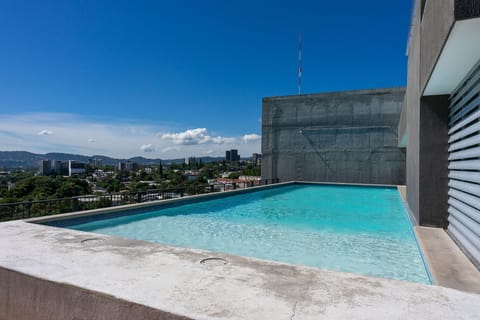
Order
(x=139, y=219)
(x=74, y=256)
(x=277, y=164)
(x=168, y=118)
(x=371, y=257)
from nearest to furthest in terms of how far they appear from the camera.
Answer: (x=74, y=256) < (x=371, y=257) < (x=139, y=219) < (x=277, y=164) < (x=168, y=118)

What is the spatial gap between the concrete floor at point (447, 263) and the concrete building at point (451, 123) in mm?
119

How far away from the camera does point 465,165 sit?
10.5 ft

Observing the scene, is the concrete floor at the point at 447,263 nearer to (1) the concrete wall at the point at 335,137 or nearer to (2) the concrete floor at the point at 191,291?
(2) the concrete floor at the point at 191,291

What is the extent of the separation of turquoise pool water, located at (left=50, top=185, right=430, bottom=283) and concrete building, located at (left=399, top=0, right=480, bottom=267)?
0.70 m

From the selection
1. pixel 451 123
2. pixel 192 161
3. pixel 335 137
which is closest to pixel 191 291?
pixel 451 123

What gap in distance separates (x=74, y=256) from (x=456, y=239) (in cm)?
431

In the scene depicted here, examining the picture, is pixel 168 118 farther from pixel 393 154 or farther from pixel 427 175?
pixel 427 175

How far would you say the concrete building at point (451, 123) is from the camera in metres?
2.35

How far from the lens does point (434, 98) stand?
429 centimetres

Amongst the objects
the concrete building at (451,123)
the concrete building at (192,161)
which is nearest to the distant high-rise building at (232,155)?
the concrete building at (192,161)

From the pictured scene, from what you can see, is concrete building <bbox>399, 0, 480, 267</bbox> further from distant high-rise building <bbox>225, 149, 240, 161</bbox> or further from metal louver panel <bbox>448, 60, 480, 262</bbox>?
distant high-rise building <bbox>225, 149, 240, 161</bbox>

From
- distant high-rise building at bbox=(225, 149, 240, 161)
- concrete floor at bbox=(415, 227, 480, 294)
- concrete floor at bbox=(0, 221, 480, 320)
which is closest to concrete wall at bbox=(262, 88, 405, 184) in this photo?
concrete floor at bbox=(415, 227, 480, 294)

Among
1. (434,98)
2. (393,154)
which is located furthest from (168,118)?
(434,98)

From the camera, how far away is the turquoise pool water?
3760 millimetres
